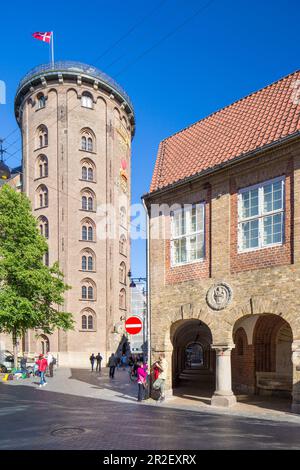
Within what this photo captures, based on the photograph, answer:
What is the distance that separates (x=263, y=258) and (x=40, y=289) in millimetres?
17886

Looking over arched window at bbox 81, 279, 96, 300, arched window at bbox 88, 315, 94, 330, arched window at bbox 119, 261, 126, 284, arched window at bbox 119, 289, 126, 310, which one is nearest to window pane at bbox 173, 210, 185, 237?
arched window at bbox 81, 279, 96, 300

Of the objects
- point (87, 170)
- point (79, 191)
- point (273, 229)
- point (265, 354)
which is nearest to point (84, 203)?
point (79, 191)

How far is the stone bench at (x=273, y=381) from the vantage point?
16.4m

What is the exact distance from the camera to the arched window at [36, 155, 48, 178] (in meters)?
45.6

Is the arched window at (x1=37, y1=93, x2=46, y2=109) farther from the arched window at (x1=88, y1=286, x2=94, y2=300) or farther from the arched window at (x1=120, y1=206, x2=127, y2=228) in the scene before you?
the arched window at (x1=88, y1=286, x2=94, y2=300)

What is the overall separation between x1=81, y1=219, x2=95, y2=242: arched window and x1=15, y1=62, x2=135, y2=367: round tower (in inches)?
3.5

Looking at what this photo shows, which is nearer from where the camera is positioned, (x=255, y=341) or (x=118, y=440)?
(x=118, y=440)

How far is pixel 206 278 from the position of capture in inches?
591

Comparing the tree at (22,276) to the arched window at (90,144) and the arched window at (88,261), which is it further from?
the arched window at (90,144)

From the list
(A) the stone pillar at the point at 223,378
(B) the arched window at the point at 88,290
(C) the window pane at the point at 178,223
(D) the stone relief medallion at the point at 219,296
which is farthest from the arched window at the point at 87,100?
(A) the stone pillar at the point at 223,378

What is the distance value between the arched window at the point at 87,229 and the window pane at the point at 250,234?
105ft
